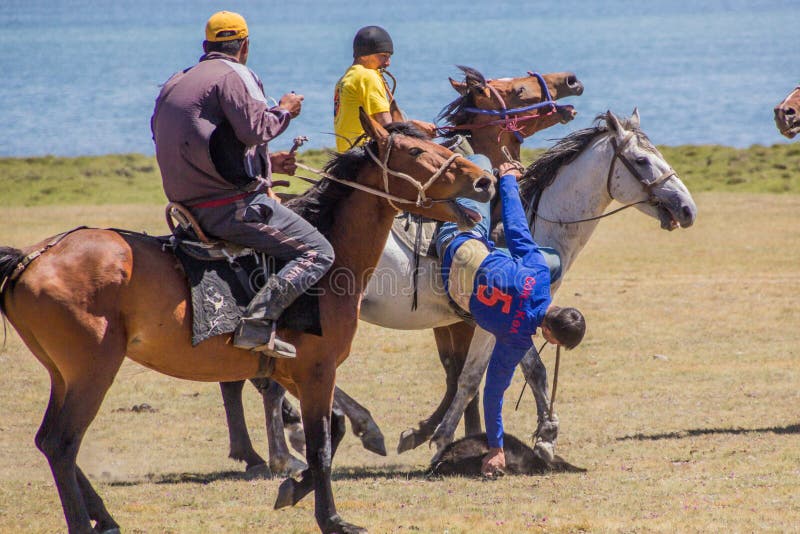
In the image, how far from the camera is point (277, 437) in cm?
830

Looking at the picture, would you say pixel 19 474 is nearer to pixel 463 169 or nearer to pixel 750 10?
pixel 463 169

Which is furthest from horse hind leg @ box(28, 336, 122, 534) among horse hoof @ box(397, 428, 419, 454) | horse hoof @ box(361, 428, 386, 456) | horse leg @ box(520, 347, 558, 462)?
horse leg @ box(520, 347, 558, 462)

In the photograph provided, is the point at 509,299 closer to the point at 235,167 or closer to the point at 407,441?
the point at 407,441

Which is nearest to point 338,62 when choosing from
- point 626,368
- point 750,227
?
point 750,227

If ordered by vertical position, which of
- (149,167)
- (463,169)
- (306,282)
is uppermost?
(463,169)

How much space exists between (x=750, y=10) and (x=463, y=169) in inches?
7940

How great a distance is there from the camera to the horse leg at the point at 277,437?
8.27 metres

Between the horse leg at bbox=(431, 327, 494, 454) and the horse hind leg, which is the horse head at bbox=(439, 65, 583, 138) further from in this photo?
the horse hind leg

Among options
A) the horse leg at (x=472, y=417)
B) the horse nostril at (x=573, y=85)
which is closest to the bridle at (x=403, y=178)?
the horse leg at (x=472, y=417)

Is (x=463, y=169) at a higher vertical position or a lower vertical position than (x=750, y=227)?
higher

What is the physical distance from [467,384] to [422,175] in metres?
2.49

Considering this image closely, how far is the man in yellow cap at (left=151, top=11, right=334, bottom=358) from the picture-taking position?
5941mm

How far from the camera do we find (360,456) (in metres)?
9.28

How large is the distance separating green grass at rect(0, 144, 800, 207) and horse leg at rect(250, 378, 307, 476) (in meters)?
16.2
